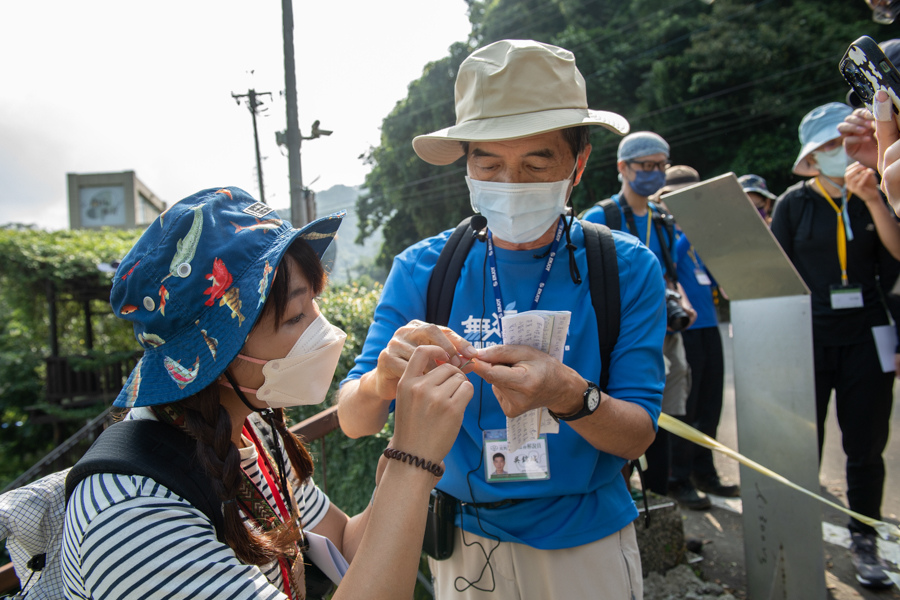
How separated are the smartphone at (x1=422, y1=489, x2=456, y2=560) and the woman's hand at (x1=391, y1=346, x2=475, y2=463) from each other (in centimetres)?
57

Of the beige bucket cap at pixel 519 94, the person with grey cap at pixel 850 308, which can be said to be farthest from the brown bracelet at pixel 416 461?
the person with grey cap at pixel 850 308

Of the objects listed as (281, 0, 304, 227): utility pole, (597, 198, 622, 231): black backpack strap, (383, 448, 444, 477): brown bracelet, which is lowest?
(383, 448, 444, 477): brown bracelet

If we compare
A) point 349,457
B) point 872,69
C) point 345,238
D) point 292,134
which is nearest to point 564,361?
point 872,69

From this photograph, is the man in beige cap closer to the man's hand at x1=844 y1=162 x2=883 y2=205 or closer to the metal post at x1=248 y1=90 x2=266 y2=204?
the man's hand at x1=844 y1=162 x2=883 y2=205

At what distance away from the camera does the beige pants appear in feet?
5.12

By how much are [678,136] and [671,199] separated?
68.3 ft

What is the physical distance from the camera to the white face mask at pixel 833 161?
320 centimetres

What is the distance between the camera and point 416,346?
1421mm

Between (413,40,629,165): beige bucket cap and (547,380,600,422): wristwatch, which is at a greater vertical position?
(413,40,629,165): beige bucket cap

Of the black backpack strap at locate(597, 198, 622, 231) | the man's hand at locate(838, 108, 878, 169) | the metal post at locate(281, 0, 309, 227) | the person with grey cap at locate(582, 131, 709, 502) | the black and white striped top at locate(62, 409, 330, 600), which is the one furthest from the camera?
the metal post at locate(281, 0, 309, 227)

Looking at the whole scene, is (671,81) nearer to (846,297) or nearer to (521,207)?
(846,297)

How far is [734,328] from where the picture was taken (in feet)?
9.67

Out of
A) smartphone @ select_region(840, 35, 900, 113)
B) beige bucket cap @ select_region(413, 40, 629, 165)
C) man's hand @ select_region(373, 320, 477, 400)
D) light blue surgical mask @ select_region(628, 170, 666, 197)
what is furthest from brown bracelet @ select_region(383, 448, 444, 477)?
light blue surgical mask @ select_region(628, 170, 666, 197)

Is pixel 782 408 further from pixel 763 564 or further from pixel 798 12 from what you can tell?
pixel 798 12
